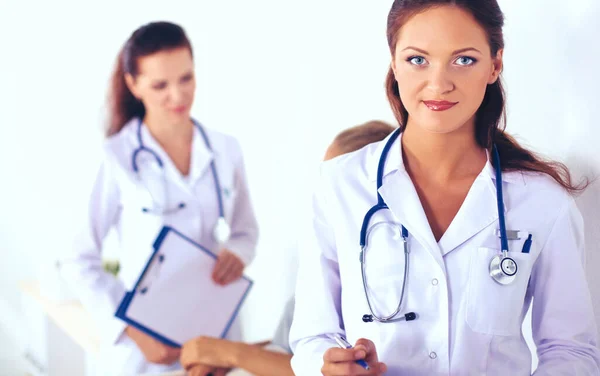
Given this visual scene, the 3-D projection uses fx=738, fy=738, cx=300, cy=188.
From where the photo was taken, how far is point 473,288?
111 cm

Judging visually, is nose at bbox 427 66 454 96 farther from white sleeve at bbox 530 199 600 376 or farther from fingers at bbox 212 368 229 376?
fingers at bbox 212 368 229 376

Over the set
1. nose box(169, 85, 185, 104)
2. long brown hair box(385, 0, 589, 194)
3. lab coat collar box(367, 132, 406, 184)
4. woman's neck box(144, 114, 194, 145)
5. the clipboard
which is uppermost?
long brown hair box(385, 0, 589, 194)

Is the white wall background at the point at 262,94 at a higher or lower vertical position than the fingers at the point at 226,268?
higher

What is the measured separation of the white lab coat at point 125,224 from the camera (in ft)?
6.77

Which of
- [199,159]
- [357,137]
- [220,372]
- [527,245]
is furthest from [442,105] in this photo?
[199,159]

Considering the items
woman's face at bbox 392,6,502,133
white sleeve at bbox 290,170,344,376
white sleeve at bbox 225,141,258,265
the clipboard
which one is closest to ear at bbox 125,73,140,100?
white sleeve at bbox 225,141,258,265

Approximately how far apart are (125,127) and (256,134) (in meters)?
0.46

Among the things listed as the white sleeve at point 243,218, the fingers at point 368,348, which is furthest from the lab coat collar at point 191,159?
the fingers at point 368,348

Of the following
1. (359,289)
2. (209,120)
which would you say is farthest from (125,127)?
(359,289)

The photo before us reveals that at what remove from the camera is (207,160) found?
6.96 ft

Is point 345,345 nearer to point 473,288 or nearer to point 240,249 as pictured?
point 473,288

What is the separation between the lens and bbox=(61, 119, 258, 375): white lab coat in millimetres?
2064

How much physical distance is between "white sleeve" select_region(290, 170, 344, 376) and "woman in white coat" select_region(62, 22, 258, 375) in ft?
2.98

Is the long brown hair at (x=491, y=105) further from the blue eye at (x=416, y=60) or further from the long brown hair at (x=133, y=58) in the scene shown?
the long brown hair at (x=133, y=58)
